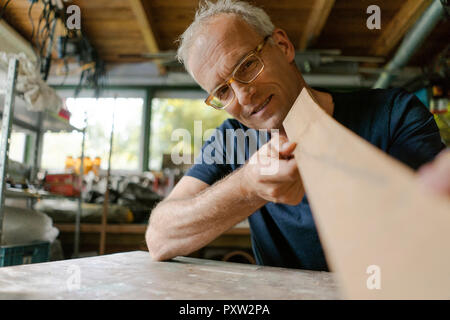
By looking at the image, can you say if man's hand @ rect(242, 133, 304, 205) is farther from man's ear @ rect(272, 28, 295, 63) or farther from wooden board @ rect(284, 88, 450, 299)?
man's ear @ rect(272, 28, 295, 63)

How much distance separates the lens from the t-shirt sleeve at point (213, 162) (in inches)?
49.5

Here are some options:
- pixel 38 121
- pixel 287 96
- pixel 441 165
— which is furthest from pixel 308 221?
pixel 38 121

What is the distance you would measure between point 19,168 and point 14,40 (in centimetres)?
159

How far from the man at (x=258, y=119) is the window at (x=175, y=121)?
8.79 feet

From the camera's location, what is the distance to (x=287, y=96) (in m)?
1.10

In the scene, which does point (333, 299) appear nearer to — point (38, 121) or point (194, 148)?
point (38, 121)

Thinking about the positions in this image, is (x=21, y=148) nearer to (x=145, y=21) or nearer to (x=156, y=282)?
(x=145, y=21)

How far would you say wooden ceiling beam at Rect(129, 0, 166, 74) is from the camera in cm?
271

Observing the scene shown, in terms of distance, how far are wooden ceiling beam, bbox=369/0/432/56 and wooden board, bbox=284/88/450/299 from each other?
2982 mm

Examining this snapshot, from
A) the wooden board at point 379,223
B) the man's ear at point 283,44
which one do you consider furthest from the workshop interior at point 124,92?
the wooden board at point 379,223

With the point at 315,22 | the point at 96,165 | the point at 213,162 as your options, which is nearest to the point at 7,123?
the point at 213,162

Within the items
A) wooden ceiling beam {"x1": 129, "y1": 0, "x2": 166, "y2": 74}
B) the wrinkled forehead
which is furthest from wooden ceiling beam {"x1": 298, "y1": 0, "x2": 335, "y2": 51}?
the wrinkled forehead

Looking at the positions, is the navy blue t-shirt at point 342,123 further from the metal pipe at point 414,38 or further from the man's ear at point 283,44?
the metal pipe at point 414,38

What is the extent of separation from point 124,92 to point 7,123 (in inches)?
102
